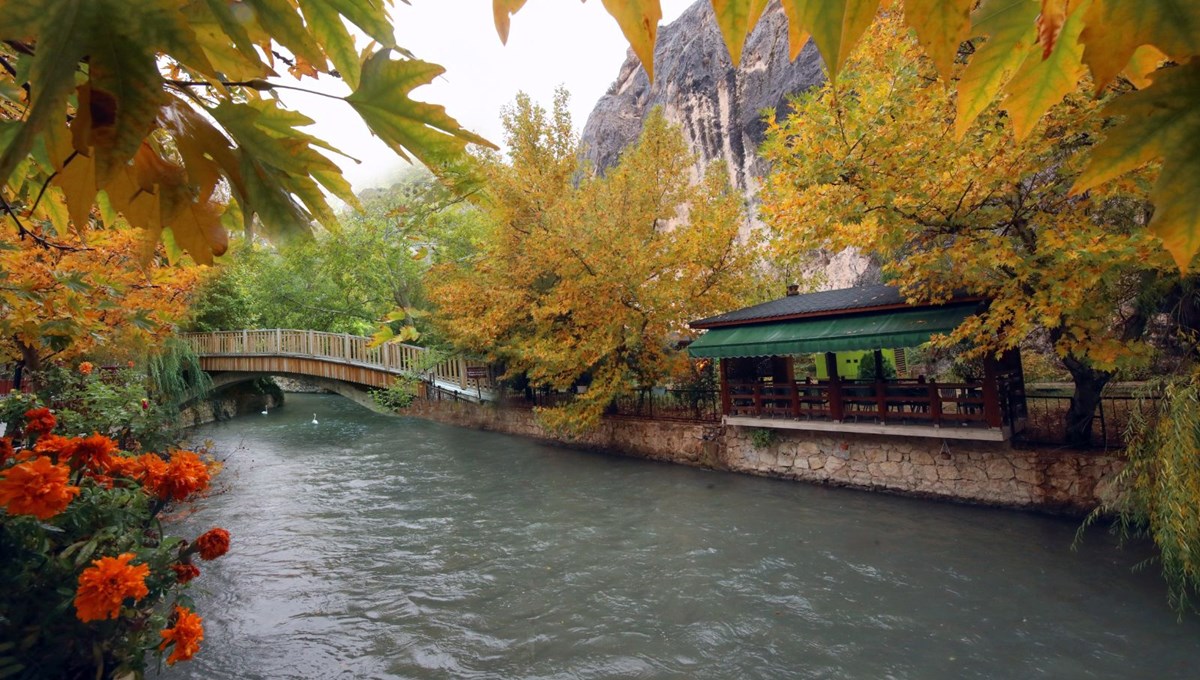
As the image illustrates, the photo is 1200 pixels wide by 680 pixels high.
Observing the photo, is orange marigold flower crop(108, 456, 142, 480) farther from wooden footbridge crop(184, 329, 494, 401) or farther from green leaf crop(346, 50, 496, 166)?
wooden footbridge crop(184, 329, 494, 401)

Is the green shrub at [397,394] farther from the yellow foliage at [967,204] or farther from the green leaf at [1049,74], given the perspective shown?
the green leaf at [1049,74]

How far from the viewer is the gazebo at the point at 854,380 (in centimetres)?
796

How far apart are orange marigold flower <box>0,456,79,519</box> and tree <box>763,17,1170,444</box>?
7413mm

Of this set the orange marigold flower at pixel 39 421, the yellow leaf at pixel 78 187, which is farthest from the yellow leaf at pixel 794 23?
the orange marigold flower at pixel 39 421

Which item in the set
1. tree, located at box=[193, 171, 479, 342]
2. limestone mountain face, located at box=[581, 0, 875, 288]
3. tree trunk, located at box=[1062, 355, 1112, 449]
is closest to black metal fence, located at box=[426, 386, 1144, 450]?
tree trunk, located at box=[1062, 355, 1112, 449]

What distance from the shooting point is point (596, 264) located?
11461 mm

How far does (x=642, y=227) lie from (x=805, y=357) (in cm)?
845

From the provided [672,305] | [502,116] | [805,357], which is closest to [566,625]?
[672,305]

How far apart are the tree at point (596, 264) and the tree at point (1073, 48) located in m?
10.5

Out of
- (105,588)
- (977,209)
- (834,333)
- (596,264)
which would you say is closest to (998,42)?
(105,588)

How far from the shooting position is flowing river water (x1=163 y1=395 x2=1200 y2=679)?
190 inches

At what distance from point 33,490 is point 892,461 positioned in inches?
384

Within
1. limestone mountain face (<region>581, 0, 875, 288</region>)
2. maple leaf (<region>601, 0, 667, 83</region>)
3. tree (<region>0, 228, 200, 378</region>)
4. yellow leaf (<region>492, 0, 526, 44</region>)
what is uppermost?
limestone mountain face (<region>581, 0, 875, 288</region>)

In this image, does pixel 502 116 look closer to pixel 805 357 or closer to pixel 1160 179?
pixel 805 357
